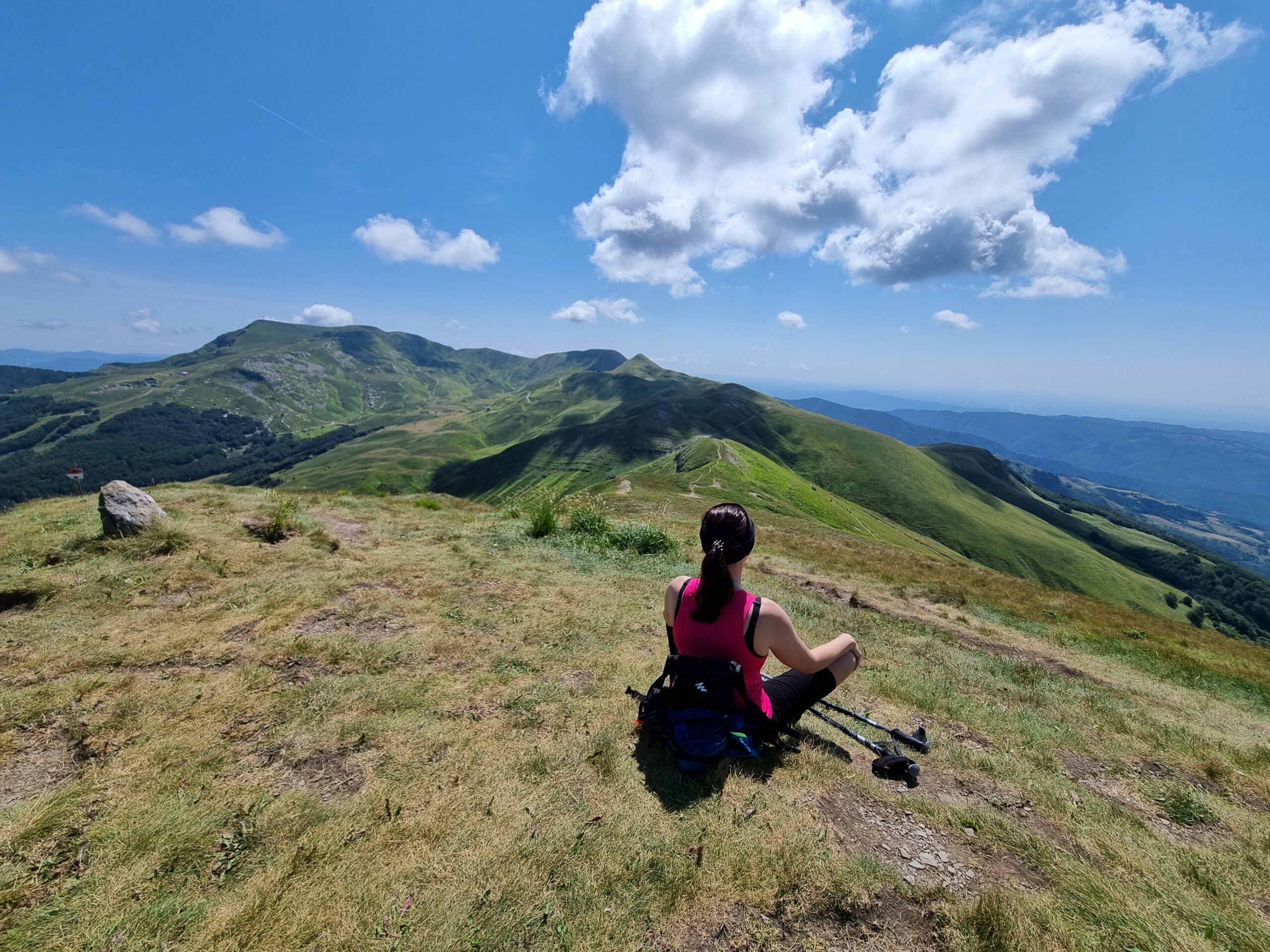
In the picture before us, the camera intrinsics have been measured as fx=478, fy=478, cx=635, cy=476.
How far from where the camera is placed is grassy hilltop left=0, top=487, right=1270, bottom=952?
3.88 meters

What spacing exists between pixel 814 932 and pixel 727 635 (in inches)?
97.8

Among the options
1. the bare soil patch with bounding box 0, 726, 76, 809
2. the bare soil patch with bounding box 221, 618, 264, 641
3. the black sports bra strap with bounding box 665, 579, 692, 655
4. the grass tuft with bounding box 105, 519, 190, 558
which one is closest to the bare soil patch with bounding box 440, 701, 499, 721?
the black sports bra strap with bounding box 665, 579, 692, 655

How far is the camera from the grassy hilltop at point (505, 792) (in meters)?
3.88

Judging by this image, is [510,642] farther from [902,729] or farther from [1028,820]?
[1028,820]

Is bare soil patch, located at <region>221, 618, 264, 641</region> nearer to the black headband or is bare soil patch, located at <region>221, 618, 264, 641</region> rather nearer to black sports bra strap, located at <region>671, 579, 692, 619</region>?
black sports bra strap, located at <region>671, 579, 692, 619</region>

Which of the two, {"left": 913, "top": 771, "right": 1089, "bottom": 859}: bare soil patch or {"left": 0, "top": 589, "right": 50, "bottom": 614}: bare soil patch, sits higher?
{"left": 0, "top": 589, "right": 50, "bottom": 614}: bare soil patch

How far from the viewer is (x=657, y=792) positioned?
534 cm

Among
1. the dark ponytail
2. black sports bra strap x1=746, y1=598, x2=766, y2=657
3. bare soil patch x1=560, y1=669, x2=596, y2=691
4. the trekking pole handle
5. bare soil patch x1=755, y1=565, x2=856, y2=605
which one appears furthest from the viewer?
bare soil patch x1=755, y1=565, x2=856, y2=605

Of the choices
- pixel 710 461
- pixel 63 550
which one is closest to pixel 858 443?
pixel 710 461

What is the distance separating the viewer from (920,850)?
492 cm

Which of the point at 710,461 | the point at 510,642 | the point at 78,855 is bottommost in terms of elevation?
the point at 710,461

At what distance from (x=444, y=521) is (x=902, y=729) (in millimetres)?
16903

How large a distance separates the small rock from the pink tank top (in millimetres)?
13951

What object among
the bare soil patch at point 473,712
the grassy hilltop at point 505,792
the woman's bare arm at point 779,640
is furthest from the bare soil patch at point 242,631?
the woman's bare arm at point 779,640
